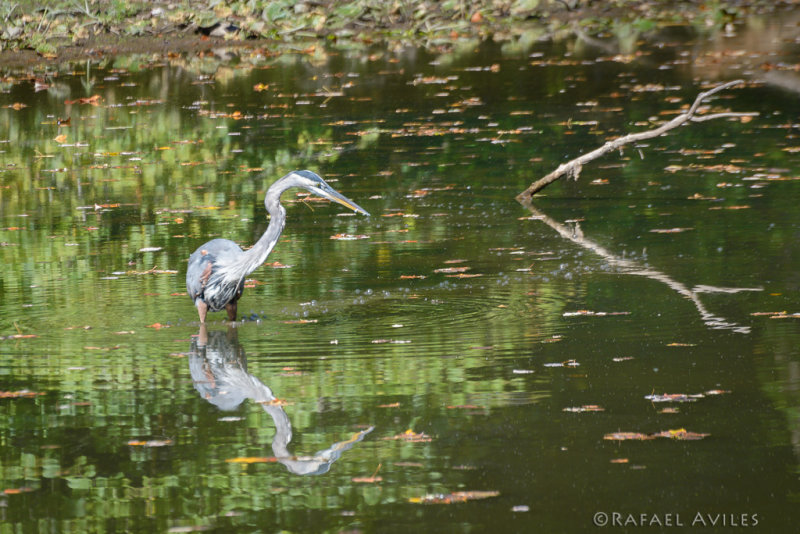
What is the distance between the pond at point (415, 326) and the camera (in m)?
5.70

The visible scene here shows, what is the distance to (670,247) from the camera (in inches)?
411

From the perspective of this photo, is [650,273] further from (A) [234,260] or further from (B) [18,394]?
(B) [18,394]

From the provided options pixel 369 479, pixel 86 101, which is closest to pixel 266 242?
pixel 369 479

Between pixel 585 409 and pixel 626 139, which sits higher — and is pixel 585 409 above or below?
below

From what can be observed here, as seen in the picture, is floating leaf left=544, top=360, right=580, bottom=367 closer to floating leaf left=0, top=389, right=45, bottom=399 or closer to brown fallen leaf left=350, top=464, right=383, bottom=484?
brown fallen leaf left=350, top=464, right=383, bottom=484

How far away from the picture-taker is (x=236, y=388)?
7375 mm

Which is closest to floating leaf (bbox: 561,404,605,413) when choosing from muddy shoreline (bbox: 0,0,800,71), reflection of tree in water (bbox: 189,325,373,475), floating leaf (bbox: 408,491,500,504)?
reflection of tree in water (bbox: 189,325,373,475)

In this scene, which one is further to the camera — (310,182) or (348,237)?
(348,237)

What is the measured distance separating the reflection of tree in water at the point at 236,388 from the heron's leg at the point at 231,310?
0.21 m

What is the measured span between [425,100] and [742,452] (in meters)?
13.4

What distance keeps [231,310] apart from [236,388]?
1746mm

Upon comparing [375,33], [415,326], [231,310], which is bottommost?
[415,326]

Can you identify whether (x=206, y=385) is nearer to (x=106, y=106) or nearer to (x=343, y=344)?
(x=343, y=344)

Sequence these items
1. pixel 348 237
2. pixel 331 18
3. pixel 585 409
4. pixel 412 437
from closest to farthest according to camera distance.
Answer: pixel 412 437
pixel 585 409
pixel 348 237
pixel 331 18
